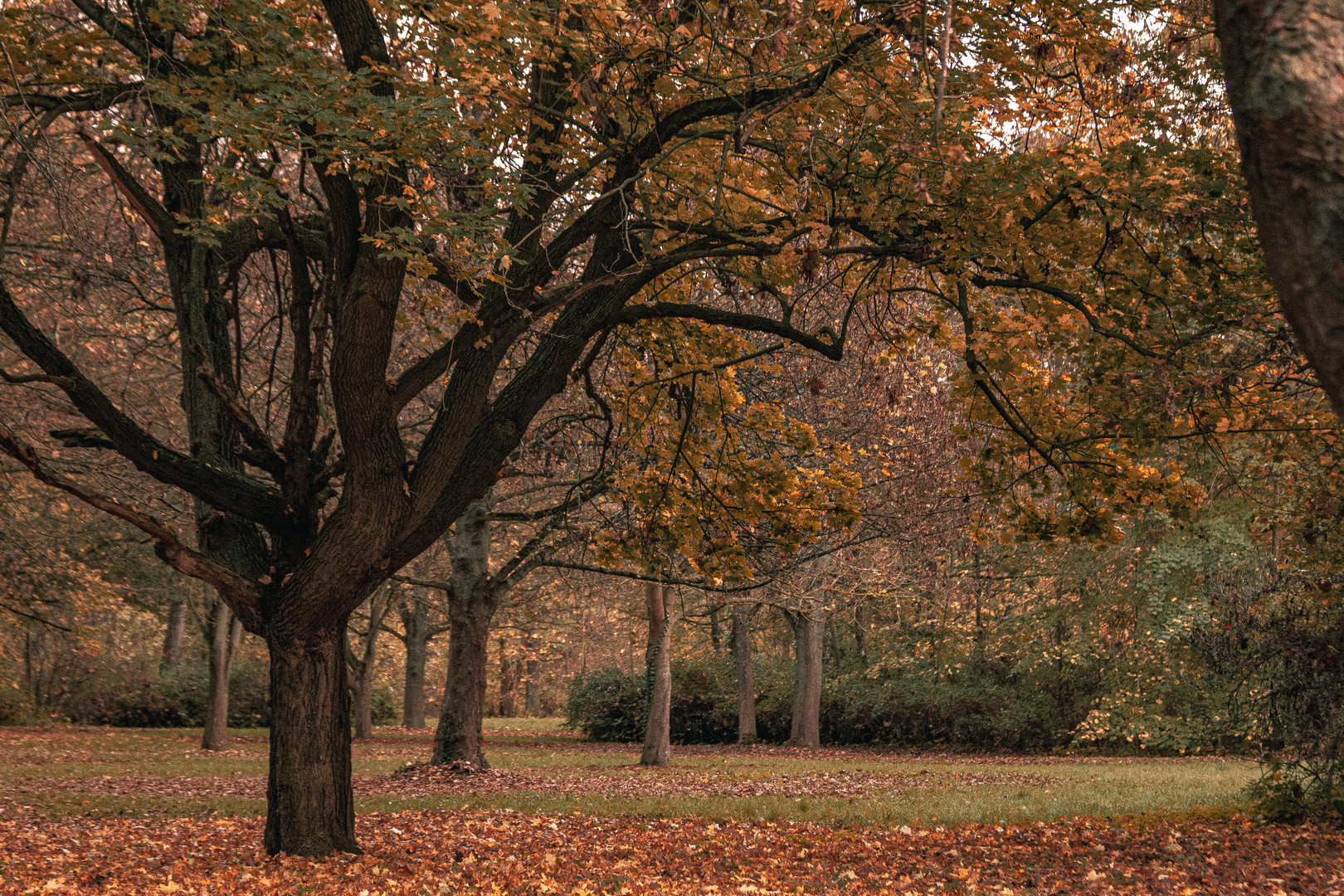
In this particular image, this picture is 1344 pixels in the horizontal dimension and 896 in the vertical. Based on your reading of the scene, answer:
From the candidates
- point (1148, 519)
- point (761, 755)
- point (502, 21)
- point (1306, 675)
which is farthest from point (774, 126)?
point (761, 755)

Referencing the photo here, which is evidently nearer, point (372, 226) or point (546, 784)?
point (372, 226)

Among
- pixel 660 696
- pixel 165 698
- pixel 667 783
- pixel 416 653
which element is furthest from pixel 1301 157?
pixel 416 653

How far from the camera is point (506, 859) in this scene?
22.8 feet

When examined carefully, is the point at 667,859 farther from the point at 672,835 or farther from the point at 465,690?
the point at 465,690

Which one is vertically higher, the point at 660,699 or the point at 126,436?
the point at 126,436

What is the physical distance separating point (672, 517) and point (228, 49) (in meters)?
5.18

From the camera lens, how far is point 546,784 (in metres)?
13.7

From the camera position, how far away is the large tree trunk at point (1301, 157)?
203 centimetres

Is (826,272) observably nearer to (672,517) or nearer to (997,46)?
(672,517)

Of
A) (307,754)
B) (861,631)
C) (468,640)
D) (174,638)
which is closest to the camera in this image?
(307,754)

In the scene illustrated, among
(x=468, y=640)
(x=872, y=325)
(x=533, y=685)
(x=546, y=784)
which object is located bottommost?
(x=533, y=685)

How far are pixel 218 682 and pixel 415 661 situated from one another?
9810 millimetres

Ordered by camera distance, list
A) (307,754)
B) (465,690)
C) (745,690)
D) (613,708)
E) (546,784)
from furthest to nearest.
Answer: (613,708)
(745,690)
(465,690)
(546,784)
(307,754)

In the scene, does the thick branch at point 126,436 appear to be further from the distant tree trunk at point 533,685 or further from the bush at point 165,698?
the distant tree trunk at point 533,685
